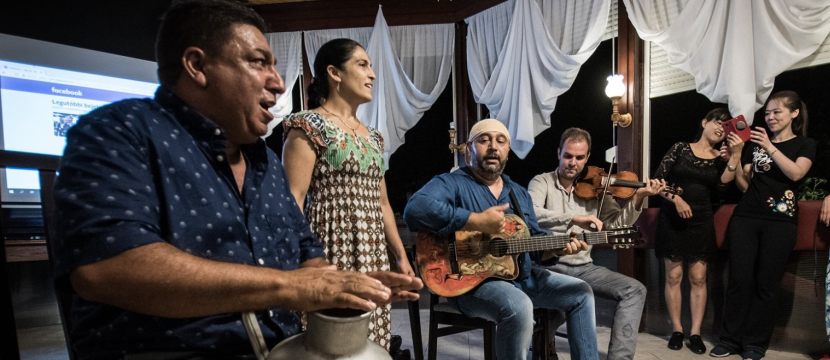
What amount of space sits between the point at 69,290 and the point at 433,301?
1.88m

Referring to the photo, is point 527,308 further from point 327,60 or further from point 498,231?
point 327,60

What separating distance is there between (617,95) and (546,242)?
2.12 metres

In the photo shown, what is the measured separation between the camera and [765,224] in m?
3.12

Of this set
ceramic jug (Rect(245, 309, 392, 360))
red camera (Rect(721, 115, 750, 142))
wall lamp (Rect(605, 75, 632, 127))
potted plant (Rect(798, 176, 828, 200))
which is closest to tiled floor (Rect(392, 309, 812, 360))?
potted plant (Rect(798, 176, 828, 200))

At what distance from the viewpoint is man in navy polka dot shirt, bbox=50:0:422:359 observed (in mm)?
730

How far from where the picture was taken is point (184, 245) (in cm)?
87

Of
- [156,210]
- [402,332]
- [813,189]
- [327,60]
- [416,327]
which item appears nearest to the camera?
[156,210]

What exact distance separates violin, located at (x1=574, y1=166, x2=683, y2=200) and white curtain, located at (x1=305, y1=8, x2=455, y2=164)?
239cm

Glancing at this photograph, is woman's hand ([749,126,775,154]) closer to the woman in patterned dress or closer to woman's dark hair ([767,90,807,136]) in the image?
woman's dark hair ([767,90,807,136])

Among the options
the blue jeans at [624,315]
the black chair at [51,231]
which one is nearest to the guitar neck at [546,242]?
the blue jeans at [624,315]

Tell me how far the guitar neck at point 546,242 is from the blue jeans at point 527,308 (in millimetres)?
176

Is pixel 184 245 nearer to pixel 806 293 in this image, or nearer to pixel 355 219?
pixel 355 219

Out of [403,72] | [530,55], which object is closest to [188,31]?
[530,55]

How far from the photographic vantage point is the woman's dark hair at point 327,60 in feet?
6.23
